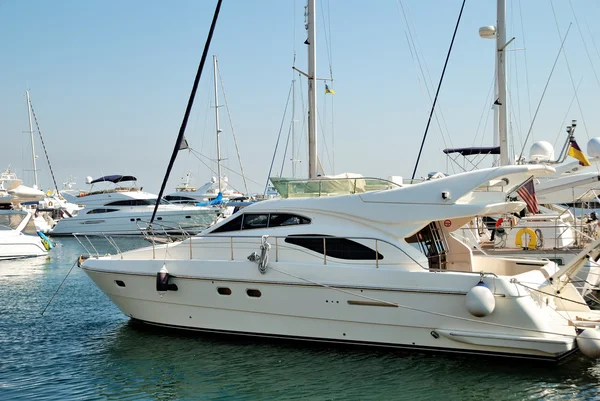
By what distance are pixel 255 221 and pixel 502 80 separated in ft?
33.7

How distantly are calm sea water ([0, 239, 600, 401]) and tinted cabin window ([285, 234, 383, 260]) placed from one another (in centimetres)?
160

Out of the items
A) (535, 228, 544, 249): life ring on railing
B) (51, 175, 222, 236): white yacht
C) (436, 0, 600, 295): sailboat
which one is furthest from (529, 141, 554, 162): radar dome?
(51, 175, 222, 236): white yacht

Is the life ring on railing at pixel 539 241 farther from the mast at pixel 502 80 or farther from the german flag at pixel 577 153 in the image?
the german flag at pixel 577 153

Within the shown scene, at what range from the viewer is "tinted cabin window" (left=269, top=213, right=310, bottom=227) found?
11.0 m

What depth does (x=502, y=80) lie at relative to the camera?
1798cm

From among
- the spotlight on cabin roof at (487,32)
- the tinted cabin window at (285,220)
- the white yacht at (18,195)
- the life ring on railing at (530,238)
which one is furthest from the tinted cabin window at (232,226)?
the white yacht at (18,195)

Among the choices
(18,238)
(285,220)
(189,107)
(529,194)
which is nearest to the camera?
(285,220)

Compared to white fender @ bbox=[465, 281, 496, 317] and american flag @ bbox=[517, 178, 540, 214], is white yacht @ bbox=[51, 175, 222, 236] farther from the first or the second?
white fender @ bbox=[465, 281, 496, 317]

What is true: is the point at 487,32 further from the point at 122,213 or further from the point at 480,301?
the point at 122,213

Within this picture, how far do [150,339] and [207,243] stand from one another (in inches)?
84.3

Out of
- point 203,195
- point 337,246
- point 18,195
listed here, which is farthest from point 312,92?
point 203,195

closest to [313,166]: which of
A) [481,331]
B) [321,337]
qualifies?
[321,337]

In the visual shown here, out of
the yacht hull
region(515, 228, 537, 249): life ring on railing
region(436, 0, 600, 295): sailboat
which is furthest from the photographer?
region(515, 228, 537, 249): life ring on railing

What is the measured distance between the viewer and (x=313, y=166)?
13.4 metres
